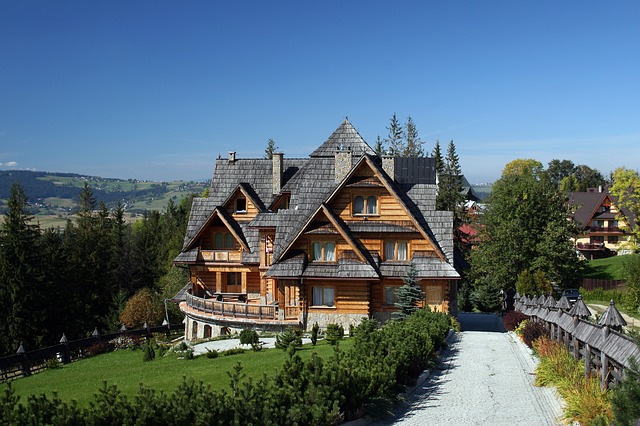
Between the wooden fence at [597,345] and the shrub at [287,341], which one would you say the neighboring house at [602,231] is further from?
the wooden fence at [597,345]

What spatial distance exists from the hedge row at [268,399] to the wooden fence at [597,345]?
455 centimetres

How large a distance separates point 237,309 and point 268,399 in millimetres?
22165

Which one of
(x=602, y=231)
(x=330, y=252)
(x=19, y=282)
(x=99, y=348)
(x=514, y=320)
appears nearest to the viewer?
(x=514, y=320)

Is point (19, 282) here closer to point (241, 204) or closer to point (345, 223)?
point (241, 204)

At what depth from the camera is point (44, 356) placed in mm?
30984

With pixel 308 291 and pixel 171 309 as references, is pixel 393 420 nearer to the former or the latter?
pixel 308 291

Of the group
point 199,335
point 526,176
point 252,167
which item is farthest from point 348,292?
point 526,176

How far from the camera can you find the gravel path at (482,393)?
49.6 ft

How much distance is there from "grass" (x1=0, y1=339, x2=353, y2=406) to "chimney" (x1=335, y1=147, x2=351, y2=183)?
971 cm

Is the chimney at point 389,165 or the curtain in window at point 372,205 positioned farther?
the chimney at point 389,165

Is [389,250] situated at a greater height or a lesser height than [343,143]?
lesser

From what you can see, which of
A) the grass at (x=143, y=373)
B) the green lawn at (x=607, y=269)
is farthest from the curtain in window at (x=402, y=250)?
the green lawn at (x=607, y=269)

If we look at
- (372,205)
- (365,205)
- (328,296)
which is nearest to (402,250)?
(372,205)

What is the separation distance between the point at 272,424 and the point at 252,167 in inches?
1212
